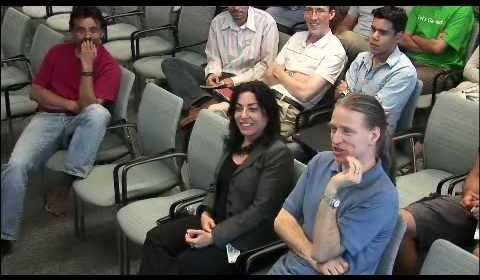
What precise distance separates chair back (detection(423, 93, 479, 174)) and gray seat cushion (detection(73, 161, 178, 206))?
1.21 m

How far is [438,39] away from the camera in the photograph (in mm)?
3488

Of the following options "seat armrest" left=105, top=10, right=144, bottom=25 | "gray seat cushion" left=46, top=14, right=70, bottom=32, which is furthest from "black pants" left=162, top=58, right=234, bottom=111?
→ "gray seat cushion" left=46, top=14, right=70, bottom=32

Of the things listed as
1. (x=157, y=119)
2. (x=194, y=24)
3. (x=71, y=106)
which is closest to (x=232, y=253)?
(x=157, y=119)

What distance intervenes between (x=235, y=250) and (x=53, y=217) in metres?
1.35

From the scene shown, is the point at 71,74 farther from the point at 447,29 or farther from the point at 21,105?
the point at 447,29

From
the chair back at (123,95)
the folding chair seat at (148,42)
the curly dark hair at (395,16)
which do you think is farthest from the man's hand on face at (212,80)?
the curly dark hair at (395,16)

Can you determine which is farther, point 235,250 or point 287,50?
point 287,50

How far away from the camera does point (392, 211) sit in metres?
1.88

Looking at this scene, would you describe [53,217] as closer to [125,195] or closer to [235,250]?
[125,195]

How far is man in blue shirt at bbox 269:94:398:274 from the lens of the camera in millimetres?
1872

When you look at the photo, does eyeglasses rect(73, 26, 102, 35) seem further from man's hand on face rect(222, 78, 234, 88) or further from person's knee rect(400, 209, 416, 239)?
person's knee rect(400, 209, 416, 239)

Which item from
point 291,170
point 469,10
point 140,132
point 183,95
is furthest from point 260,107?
point 469,10

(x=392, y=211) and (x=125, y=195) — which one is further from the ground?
(x=392, y=211)

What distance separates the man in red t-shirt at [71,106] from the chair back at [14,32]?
77 centimetres
